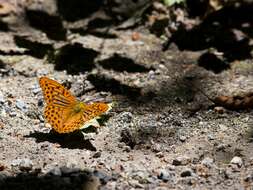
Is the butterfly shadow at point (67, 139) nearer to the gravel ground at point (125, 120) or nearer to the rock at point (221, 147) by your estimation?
the gravel ground at point (125, 120)

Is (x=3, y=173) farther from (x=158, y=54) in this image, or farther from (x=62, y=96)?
(x=158, y=54)

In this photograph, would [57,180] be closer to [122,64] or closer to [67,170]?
[67,170]

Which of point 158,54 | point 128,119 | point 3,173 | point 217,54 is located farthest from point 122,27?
point 3,173

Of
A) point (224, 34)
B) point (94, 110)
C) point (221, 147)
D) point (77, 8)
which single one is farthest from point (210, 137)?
point (77, 8)

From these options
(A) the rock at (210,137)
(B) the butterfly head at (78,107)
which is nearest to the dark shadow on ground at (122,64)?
(A) the rock at (210,137)

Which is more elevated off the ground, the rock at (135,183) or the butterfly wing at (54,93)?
the butterfly wing at (54,93)
